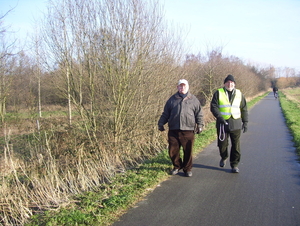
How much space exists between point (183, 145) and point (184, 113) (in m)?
0.66

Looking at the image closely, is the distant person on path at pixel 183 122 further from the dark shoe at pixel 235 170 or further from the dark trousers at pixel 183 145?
the dark shoe at pixel 235 170

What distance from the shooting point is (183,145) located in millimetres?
5590

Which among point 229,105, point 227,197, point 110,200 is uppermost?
point 229,105

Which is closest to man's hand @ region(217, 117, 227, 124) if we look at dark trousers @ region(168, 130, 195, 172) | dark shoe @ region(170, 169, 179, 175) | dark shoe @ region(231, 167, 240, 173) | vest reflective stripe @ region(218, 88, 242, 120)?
vest reflective stripe @ region(218, 88, 242, 120)

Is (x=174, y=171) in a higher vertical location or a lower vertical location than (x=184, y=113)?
lower

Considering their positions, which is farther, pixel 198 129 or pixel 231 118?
pixel 231 118

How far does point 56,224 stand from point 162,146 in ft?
19.1

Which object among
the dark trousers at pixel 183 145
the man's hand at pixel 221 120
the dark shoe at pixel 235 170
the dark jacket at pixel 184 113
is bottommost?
the dark shoe at pixel 235 170

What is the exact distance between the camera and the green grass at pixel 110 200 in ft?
12.2

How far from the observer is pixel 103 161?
680cm

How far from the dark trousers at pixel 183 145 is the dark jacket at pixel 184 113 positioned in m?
0.14

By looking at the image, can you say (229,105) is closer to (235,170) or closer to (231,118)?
(231,118)

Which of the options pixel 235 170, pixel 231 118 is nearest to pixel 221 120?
pixel 231 118

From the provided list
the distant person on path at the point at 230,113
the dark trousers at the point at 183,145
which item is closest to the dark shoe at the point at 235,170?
the distant person on path at the point at 230,113
